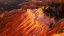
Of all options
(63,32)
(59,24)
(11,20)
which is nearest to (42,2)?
(11,20)

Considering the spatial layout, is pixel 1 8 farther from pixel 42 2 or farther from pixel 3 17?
pixel 42 2

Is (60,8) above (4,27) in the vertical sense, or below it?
above

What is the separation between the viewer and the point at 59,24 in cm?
351

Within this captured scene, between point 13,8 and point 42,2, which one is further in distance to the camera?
point 42,2

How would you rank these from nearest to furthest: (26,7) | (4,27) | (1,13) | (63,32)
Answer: (63,32)
(4,27)
(1,13)
(26,7)

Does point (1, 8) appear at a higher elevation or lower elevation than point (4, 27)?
higher

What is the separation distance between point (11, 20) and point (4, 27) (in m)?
0.23

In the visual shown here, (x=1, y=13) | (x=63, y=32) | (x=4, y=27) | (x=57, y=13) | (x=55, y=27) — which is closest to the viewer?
(x=63, y=32)

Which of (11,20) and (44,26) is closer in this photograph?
(44,26)

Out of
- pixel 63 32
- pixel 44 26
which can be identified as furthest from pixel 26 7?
pixel 63 32

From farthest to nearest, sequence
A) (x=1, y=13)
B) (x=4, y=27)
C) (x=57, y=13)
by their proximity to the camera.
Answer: (x=1, y=13) → (x=4, y=27) → (x=57, y=13)

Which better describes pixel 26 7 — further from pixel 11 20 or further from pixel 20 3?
pixel 11 20

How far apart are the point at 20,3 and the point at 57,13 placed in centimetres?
119

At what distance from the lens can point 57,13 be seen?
373 cm
